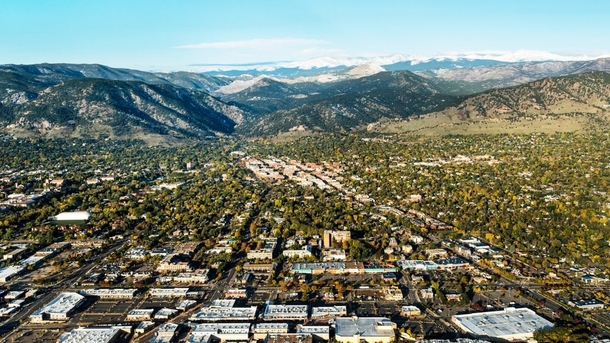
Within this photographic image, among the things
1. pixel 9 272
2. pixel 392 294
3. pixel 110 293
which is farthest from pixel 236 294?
pixel 9 272

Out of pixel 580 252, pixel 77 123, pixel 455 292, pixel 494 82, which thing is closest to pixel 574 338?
pixel 455 292

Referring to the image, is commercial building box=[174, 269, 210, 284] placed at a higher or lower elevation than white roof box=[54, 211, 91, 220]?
lower

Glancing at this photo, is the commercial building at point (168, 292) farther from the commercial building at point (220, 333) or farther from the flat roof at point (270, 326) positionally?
the flat roof at point (270, 326)

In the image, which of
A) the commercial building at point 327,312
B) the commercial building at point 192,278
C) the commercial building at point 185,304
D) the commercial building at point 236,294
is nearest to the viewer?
the commercial building at point 327,312

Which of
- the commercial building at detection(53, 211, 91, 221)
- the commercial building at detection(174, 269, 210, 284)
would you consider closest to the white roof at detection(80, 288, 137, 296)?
the commercial building at detection(174, 269, 210, 284)

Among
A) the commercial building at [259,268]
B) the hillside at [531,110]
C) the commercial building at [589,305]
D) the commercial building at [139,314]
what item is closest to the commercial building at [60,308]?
the commercial building at [139,314]

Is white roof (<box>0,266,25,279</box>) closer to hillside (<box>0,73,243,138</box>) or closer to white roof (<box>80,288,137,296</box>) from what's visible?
white roof (<box>80,288,137,296</box>)

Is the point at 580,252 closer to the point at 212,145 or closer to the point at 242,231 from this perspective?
the point at 242,231
